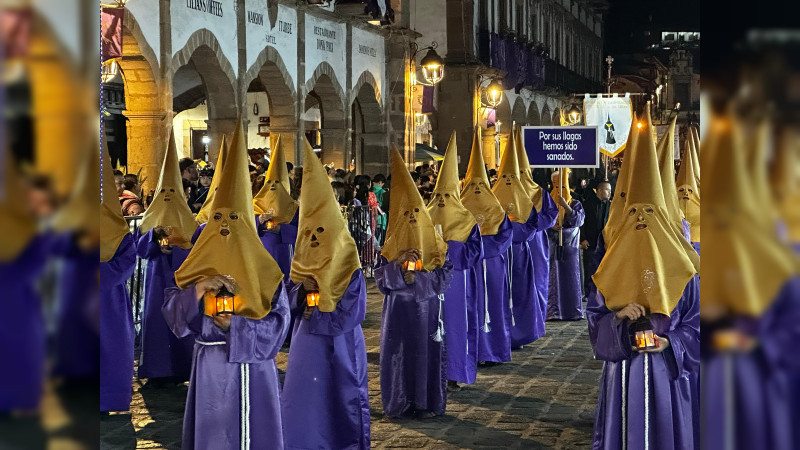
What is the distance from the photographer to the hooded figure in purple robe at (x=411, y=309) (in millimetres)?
8148

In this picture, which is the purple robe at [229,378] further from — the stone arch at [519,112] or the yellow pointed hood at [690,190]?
the stone arch at [519,112]

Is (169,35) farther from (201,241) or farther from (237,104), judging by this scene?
(201,241)

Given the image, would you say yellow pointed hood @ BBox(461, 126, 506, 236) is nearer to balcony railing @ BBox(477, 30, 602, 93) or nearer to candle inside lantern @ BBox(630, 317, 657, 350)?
candle inside lantern @ BBox(630, 317, 657, 350)

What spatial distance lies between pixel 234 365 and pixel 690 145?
19.7ft

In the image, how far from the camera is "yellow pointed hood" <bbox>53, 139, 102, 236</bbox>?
115cm

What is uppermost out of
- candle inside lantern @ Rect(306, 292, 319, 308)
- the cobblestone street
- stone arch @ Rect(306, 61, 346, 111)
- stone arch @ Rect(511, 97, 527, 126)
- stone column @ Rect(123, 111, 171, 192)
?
stone arch @ Rect(511, 97, 527, 126)

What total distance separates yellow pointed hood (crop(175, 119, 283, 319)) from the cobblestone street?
2.32 meters

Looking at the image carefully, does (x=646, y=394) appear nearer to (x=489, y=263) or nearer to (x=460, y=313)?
(x=460, y=313)

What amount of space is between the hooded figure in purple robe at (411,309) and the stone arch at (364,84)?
51.5ft

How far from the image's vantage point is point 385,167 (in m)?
25.5

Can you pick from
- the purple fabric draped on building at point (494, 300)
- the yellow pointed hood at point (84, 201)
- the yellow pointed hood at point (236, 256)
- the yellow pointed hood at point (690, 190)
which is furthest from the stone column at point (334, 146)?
the yellow pointed hood at point (84, 201)

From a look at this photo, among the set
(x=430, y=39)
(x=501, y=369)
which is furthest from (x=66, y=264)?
(x=430, y=39)

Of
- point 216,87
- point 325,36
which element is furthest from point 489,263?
point 325,36

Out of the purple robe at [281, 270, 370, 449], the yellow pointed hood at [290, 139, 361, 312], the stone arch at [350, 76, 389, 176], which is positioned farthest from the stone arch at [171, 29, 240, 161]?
the purple robe at [281, 270, 370, 449]
